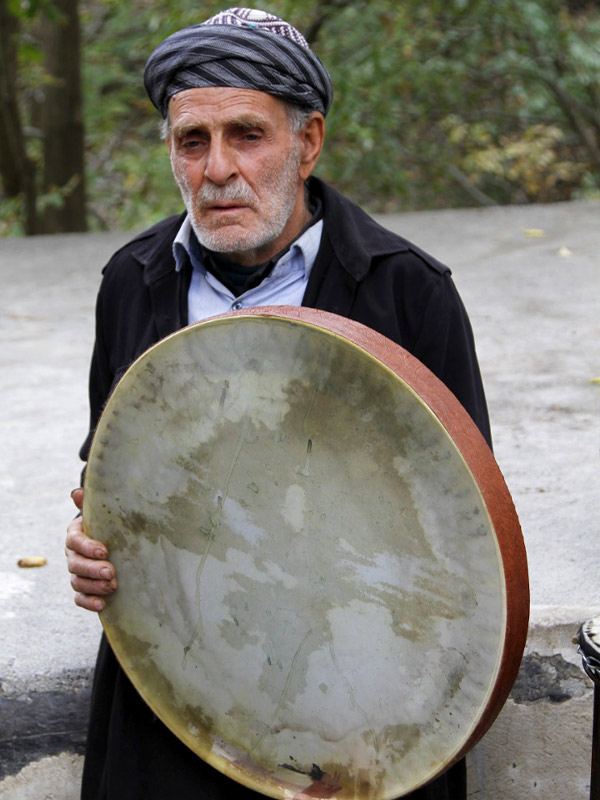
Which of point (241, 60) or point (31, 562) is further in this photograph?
point (31, 562)

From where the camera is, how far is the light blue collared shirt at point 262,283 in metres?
1.94

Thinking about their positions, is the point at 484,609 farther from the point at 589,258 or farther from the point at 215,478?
the point at 589,258

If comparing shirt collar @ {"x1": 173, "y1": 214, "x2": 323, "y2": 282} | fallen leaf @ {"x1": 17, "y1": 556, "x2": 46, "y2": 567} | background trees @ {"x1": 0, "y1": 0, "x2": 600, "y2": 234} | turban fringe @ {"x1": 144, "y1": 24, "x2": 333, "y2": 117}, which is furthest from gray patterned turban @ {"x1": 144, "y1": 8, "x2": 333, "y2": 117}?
background trees @ {"x1": 0, "y1": 0, "x2": 600, "y2": 234}

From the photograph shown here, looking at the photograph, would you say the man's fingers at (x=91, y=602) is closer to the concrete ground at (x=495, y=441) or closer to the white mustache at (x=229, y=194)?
the concrete ground at (x=495, y=441)

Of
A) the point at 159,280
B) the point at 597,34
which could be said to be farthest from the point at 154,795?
the point at 597,34

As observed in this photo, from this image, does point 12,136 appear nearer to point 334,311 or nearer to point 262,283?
point 262,283

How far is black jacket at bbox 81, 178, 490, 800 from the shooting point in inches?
73.0

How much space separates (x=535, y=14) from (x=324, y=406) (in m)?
6.45

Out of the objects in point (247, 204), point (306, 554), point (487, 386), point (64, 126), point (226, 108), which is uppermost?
point (226, 108)

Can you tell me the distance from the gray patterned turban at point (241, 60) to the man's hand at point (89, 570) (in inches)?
30.5

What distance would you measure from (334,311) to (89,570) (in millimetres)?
577

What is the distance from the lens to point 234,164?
1886 mm

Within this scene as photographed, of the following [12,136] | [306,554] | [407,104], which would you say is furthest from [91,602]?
[407,104]

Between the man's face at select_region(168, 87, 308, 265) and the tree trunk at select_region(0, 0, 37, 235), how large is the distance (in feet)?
18.4
